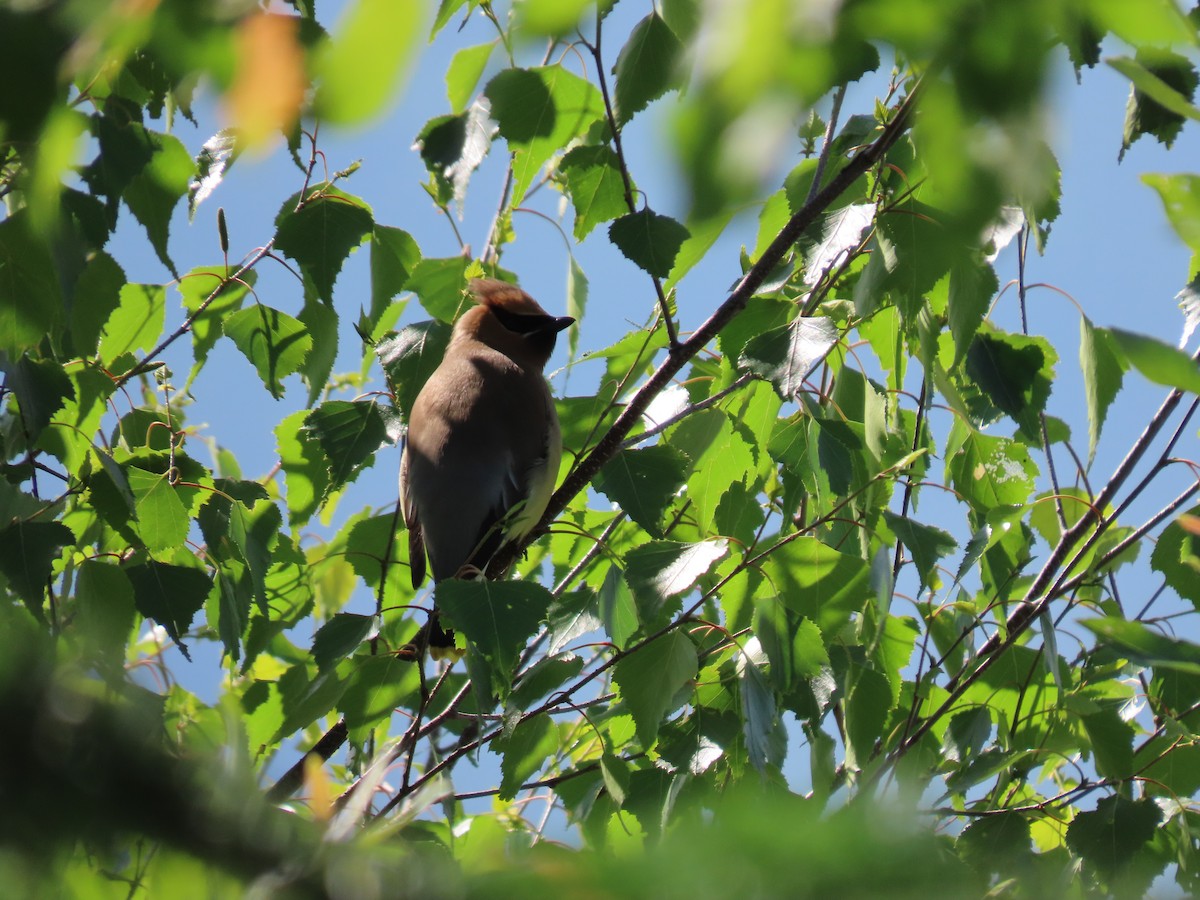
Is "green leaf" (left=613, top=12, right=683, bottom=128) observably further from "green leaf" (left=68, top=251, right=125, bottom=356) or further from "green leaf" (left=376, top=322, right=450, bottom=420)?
"green leaf" (left=68, top=251, right=125, bottom=356)

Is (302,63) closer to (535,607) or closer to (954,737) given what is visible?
(535,607)

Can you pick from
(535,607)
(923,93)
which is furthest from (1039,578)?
(923,93)

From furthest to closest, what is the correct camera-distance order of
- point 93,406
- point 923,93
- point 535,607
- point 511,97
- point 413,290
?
point 413,290 < point 93,406 < point 511,97 < point 535,607 < point 923,93

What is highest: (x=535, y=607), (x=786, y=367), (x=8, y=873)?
(x=786, y=367)

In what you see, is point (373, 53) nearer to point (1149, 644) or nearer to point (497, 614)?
point (1149, 644)

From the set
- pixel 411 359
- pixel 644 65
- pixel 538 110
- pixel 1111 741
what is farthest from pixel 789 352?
pixel 1111 741

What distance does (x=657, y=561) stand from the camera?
6.45 feet

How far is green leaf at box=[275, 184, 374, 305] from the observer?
2129mm

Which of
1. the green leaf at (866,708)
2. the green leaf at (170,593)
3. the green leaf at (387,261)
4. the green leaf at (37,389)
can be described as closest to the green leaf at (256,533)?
the green leaf at (170,593)

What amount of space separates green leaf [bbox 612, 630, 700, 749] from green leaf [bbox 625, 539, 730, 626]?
59 mm

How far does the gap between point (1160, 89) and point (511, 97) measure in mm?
1546

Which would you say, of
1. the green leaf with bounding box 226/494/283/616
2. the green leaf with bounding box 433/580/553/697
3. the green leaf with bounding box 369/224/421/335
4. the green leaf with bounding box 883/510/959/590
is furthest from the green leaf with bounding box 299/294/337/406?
the green leaf with bounding box 883/510/959/590

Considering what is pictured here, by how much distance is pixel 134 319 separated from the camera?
7.69 ft

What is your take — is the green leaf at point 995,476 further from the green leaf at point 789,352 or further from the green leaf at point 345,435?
the green leaf at point 345,435
